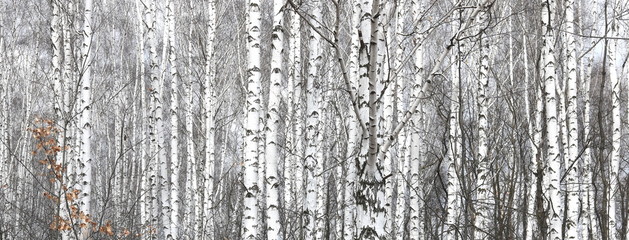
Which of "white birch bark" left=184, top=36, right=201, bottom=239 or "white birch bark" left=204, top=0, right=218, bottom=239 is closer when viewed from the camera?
"white birch bark" left=204, top=0, right=218, bottom=239

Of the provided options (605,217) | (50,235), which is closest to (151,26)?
(50,235)

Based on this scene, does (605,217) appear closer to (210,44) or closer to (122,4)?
(210,44)

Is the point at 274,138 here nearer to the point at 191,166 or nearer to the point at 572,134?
the point at 572,134

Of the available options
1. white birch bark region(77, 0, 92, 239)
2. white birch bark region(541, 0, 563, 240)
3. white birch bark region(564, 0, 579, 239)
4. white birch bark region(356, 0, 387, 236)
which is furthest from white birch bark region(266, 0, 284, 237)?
white birch bark region(77, 0, 92, 239)

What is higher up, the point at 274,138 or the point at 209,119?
the point at 209,119

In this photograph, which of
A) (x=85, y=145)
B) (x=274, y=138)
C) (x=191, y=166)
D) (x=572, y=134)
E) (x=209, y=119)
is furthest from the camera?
(x=191, y=166)

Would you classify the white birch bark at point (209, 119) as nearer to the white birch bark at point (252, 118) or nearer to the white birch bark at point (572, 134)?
the white birch bark at point (252, 118)

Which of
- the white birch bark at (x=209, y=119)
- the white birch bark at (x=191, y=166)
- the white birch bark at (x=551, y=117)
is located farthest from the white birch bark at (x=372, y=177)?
the white birch bark at (x=209, y=119)

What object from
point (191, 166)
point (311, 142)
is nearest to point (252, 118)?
point (311, 142)

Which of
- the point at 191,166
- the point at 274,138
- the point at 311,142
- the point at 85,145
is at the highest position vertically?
the point at 191,166

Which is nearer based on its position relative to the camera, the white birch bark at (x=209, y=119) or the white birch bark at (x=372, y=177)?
the white birch bark at (x=372, y=177)

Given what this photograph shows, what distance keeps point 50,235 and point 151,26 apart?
12.1ft

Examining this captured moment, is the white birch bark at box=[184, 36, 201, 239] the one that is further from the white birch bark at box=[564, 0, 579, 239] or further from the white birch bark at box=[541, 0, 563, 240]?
the white birch bark at box=[541, 0, 563, 240]

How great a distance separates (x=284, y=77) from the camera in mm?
15750
